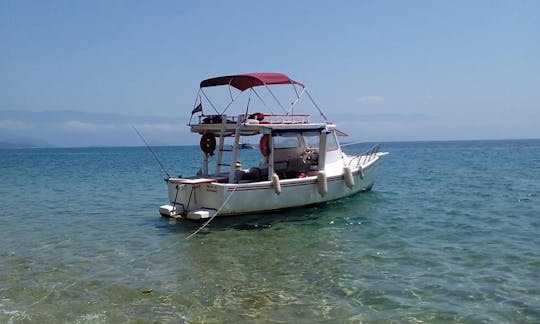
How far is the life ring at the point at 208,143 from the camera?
17902 mm

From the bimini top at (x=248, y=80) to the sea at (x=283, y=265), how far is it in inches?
171

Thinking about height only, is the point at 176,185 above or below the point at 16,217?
above

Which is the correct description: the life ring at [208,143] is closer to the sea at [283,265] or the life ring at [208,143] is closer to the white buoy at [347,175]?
the sea at [283,265]

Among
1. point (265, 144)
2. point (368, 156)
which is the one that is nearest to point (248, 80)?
point (265, 144)

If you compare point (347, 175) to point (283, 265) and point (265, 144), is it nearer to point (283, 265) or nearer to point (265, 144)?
point (265, 144)

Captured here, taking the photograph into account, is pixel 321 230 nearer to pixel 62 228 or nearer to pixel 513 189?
pixel 62 228

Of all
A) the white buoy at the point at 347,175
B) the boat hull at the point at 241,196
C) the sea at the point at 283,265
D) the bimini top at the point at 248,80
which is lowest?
the sea at the point at 283,265

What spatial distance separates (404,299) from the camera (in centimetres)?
849

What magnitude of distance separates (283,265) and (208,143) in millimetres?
8002

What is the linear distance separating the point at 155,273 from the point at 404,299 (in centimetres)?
495

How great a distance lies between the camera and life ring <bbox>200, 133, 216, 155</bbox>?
1790 cm

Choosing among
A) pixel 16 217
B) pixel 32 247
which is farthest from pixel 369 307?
pixel 16 217

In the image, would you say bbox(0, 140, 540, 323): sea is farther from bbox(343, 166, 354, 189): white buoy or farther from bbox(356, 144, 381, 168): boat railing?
bbox(356, 144, 381, 168): boat railing

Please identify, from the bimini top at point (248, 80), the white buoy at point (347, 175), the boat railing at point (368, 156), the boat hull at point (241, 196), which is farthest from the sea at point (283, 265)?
the bimini top at point (248, 80)
